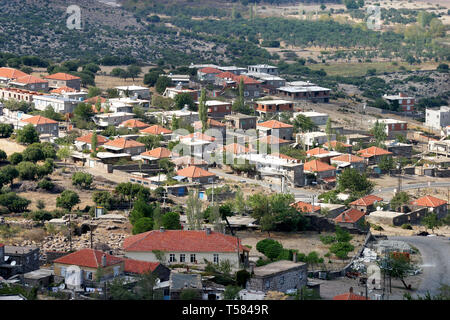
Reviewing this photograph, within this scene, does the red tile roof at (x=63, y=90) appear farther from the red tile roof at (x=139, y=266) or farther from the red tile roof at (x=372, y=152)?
A: the red tile roof at (x=139, y=266)

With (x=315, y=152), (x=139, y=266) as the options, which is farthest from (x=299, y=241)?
(x=315, y=152)

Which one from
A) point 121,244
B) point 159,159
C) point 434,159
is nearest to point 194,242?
point 121,244

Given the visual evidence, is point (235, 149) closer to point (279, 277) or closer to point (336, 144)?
point (336, 144)

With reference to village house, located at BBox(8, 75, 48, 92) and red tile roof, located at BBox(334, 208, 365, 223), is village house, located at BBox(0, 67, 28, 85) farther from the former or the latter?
red tile roof, located at BBox(334, 208, 365, 223)

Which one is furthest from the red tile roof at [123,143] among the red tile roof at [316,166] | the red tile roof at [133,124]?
the red tile roof at [316,166]

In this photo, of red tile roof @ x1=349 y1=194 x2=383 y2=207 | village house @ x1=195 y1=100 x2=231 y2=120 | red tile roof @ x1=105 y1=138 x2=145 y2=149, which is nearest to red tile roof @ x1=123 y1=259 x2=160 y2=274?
red tile roof @ x1=349 y1=194 x2=383 y2=207
